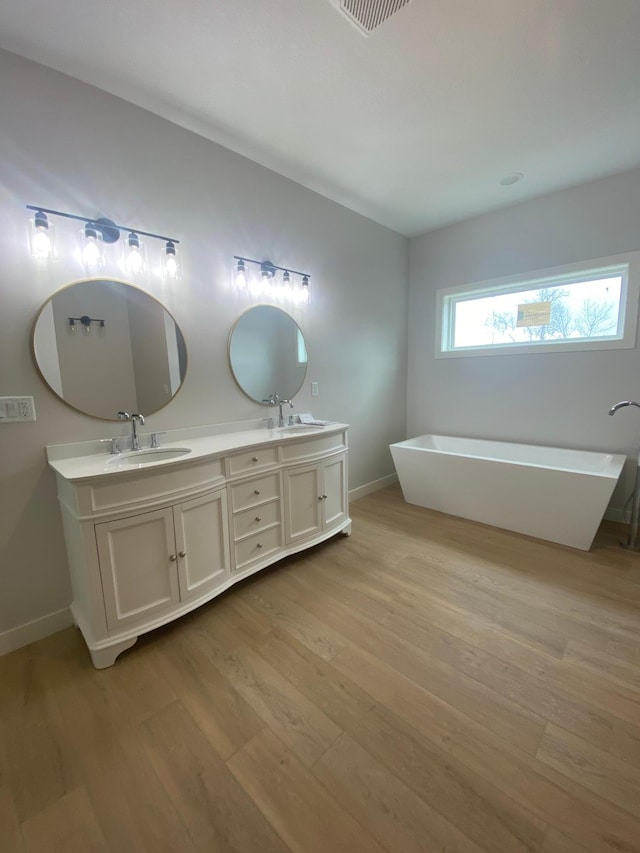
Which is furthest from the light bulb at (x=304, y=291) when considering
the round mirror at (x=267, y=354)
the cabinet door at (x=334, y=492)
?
the cabinet door at (x=334, y=492)

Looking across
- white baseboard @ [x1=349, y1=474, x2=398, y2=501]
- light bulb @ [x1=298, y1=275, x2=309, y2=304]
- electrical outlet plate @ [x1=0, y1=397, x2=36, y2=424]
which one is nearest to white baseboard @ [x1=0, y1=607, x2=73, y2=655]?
electrical outlet plate @ [x1=0, y1=397, x2=36, y2=424]

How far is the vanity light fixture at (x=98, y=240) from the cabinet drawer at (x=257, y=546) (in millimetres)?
1666

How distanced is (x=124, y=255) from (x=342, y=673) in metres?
2.36

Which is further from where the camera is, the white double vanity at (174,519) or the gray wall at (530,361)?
the gray wall at (530,361)

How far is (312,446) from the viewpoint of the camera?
7.86 feet

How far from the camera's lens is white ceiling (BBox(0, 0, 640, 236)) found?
148 cm

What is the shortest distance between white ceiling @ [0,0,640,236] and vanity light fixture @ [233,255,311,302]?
27.6 inches

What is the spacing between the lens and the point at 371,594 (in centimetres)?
205

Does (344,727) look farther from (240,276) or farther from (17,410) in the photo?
(240,276)

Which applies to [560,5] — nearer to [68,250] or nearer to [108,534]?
[68,250]

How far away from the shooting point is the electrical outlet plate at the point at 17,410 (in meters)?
1.62

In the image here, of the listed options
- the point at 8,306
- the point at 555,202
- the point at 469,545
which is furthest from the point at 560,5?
the point at 469,545

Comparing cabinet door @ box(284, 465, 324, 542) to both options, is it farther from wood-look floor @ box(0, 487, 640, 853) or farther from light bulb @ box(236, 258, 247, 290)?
light bulb @ box(236, 258, 247, 290)

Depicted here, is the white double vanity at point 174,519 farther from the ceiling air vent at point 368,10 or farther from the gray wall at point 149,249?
the ceiling air vent at point 368,10
